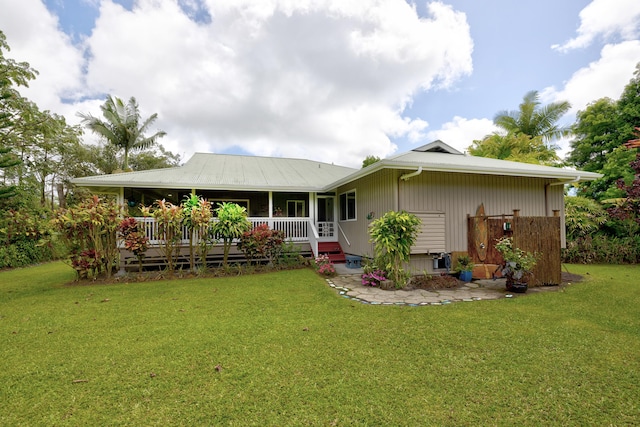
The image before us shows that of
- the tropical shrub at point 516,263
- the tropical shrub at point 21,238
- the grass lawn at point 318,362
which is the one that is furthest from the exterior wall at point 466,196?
the tropical shrub at point 21,238

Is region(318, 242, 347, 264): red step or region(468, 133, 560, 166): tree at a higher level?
region(468, 133, 560, 166): tree

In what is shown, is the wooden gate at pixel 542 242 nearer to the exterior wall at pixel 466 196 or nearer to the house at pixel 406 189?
the house at pixel 406 189

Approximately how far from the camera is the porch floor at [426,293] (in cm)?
509

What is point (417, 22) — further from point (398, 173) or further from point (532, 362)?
point (532, 362)

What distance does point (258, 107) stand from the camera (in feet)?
44.8

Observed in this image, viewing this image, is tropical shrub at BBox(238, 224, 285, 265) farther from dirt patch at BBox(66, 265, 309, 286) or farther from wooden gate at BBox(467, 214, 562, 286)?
wooden gate at BBox(467, 214, 562, 286)

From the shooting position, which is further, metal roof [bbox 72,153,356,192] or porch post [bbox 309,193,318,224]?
porch post [bbox 309,193,318,224]

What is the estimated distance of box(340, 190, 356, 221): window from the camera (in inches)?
374

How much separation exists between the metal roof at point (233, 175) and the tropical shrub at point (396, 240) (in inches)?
159

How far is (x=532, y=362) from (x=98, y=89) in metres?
23.3

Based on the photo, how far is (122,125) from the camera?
1864cm

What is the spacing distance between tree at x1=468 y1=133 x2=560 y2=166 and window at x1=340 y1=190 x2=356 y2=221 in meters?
11.1

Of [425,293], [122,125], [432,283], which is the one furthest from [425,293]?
[122,125]

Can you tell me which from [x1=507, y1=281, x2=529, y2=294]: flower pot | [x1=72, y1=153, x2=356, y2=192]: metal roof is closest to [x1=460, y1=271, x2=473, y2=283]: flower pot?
[x1=507, y1=281, x2=529, y2=294]: flower pot
